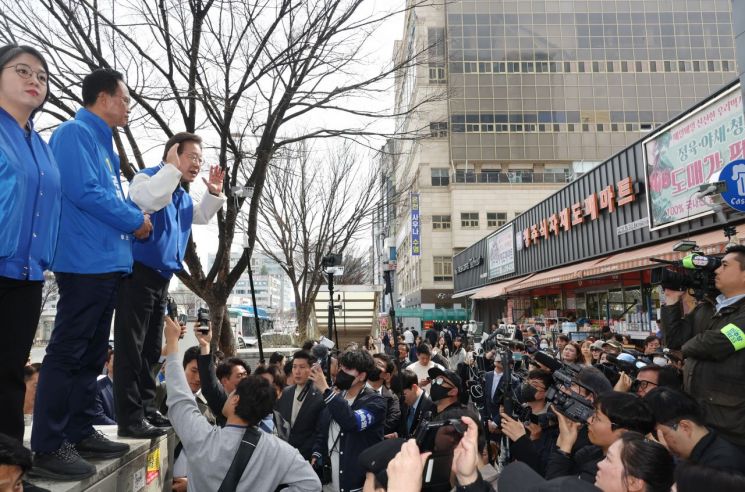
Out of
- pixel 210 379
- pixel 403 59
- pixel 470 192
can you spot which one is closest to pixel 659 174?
pixel 403 59

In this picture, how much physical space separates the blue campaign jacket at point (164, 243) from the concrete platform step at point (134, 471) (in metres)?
1.02

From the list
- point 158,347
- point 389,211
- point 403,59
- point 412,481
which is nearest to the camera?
point 412,481

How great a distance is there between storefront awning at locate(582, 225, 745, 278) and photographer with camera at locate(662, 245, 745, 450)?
5406mm

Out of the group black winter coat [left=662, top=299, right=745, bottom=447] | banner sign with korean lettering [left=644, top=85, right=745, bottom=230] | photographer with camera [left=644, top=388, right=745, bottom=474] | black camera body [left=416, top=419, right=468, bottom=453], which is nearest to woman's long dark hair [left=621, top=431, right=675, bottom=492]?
black camera body [left=416, top=419, right=468, bottom=453]

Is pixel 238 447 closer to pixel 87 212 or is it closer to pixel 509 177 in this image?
pixel 87 212

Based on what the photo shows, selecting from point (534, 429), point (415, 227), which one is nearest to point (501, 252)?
point (415, 227)

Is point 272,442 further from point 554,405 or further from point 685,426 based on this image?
point 685,426

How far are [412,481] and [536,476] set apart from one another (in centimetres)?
78

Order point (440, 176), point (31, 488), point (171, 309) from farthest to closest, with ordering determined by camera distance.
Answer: point (440, 176) < point (171, 309) < point (31, 488)

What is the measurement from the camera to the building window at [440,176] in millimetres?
44219

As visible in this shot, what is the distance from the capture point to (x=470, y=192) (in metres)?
42.4

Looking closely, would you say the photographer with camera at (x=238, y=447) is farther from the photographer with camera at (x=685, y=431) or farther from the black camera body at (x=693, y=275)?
the black camera body at (x=693, y=275)

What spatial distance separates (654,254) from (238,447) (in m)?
11.0

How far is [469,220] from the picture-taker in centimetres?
4241
